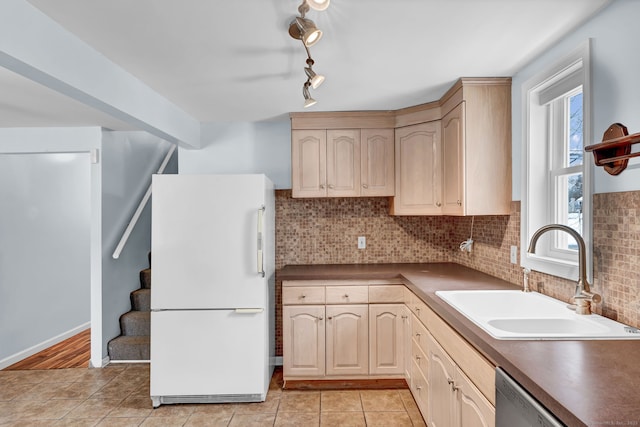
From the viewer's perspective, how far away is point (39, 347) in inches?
145

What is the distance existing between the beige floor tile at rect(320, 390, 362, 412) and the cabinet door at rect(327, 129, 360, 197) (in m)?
1.52

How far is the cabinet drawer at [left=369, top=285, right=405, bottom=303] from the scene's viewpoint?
9.11 ft

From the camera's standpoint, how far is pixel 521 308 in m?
1.96

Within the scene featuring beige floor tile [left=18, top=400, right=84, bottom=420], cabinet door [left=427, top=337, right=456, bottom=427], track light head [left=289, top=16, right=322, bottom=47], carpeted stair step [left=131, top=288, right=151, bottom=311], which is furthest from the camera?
carpeted stair step [left=131, top=288, right=151, bottom=311]

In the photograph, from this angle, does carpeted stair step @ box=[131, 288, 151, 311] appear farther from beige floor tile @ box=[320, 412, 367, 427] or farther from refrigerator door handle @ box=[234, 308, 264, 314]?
beige floor tile @ box=[320, 412, 367, 427]

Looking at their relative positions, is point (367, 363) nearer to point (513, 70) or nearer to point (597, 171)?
point (597, 171)

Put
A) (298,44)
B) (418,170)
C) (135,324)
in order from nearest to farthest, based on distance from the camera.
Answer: (298,44) < (418,170) < (135,324)

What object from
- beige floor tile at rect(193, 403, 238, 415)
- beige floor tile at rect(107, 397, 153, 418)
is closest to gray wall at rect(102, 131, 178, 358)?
beige floor tile at rect(107, 397, 153, 418)

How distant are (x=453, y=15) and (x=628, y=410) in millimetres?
1496

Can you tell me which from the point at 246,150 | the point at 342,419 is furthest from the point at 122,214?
the point at 342,419

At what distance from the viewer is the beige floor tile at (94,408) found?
252 centimetres

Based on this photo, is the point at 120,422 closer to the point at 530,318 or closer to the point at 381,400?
the point at 381,400

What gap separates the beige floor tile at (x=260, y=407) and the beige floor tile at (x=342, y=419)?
0.35 meters

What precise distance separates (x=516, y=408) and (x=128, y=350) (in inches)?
131
